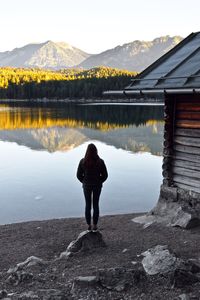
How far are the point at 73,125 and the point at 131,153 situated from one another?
28.6 m

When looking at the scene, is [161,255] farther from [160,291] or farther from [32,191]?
[32,191]

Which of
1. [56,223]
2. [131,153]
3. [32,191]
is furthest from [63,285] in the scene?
[131,153]

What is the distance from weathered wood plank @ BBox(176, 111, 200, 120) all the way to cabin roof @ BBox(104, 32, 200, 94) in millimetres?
1219

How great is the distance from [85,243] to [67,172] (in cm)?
1683

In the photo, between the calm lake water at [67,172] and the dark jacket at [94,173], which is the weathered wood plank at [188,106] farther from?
the calm lake water at [67,172]

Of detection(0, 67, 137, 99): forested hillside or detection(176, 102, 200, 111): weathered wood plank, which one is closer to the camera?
detection(176, 102, 200, 111): weathered wood plank

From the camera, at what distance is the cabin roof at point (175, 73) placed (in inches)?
457

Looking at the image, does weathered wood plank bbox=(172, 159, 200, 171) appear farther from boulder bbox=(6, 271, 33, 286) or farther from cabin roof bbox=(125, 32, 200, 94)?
boulder bbox=(6, 271, 33, 286)

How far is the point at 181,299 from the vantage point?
22.4 feet

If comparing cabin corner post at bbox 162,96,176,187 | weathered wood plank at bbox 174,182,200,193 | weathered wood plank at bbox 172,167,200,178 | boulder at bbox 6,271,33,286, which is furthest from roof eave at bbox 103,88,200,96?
boulder at bbox 6,271,33,286

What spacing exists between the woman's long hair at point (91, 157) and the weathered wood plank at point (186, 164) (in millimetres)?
3775

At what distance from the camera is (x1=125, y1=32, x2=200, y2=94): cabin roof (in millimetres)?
11784

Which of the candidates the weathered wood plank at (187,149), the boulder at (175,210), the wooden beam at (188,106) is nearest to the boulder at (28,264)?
the boulder at (175,210)

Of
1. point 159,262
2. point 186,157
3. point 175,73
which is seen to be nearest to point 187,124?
point 186,157
